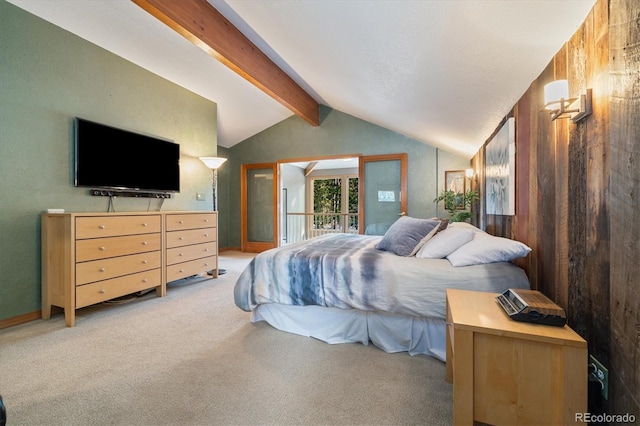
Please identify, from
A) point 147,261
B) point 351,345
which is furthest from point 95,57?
point 351,345

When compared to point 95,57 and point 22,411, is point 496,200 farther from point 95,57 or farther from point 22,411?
point 95,57

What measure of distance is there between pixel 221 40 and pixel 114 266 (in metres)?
2.43

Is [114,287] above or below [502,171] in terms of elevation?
below

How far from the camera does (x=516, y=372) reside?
3.43 ft

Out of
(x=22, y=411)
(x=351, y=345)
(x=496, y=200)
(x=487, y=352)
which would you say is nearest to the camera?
(x=487, y=352)

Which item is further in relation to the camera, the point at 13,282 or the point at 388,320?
the point at 13,282

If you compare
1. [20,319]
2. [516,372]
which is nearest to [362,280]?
[516,372]

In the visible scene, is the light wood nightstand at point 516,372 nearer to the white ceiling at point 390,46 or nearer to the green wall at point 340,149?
the white ceiling at point 390,46

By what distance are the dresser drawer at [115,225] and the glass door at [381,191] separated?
11.5ft

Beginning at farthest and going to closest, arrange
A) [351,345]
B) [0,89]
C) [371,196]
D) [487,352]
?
[371,196] < [0,89] < [351,345] < [487,352]

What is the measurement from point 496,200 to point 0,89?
441cm

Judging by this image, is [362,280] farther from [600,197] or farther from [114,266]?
[114,266]

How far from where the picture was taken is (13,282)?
2.32 m

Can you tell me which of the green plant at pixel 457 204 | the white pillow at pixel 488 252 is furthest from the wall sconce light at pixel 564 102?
the green plant at pixel 457 204
